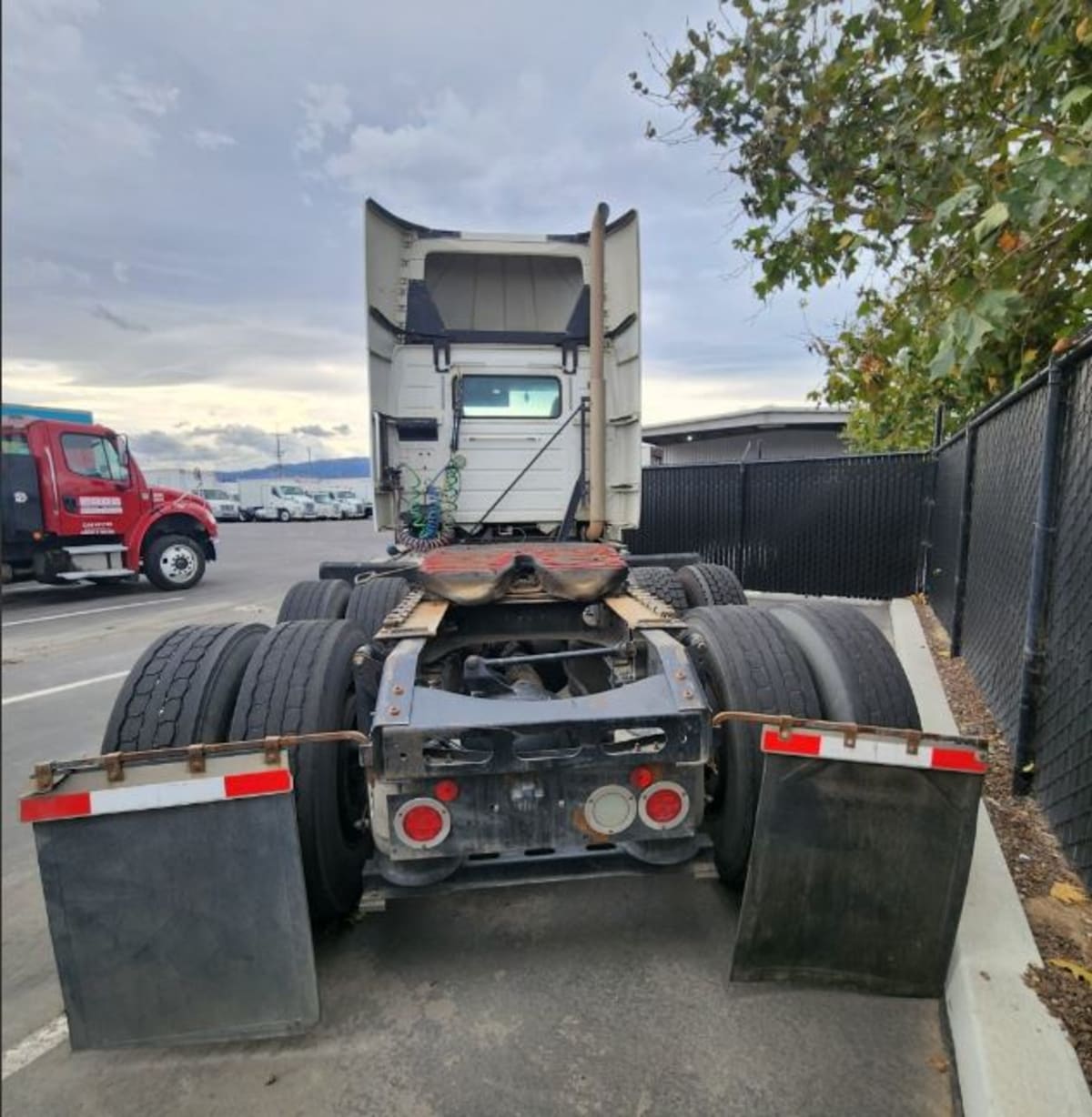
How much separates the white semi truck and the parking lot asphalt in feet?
0.43

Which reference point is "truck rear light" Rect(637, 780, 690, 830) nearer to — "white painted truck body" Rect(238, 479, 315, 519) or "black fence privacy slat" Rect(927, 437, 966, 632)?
"black fence privacy slat" Rect(927, 437, 966, 632)

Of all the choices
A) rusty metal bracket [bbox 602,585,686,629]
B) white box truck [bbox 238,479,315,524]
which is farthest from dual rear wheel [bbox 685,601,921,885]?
white box truck [bbox 238,479,315,524]

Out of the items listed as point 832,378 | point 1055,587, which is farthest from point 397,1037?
point 832,378

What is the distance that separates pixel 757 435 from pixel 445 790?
1962 centimetres

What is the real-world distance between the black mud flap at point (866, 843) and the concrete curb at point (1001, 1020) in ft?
0.42

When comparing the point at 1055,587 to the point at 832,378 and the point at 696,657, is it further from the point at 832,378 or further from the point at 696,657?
the point at 832,378

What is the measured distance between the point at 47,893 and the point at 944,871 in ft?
8.80

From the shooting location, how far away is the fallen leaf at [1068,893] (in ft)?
8.85

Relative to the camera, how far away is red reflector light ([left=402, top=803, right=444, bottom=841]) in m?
2.37

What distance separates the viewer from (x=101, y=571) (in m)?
11.6

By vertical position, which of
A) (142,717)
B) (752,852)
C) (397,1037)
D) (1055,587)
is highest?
(1055,587)

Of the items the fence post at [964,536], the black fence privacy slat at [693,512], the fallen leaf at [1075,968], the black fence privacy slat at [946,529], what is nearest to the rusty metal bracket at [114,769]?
the fallen leaf at [1075,968]

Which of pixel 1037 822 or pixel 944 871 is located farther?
pixel 1037 822

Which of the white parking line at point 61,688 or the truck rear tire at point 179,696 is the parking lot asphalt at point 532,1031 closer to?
the truck rear tire at point 179,696
